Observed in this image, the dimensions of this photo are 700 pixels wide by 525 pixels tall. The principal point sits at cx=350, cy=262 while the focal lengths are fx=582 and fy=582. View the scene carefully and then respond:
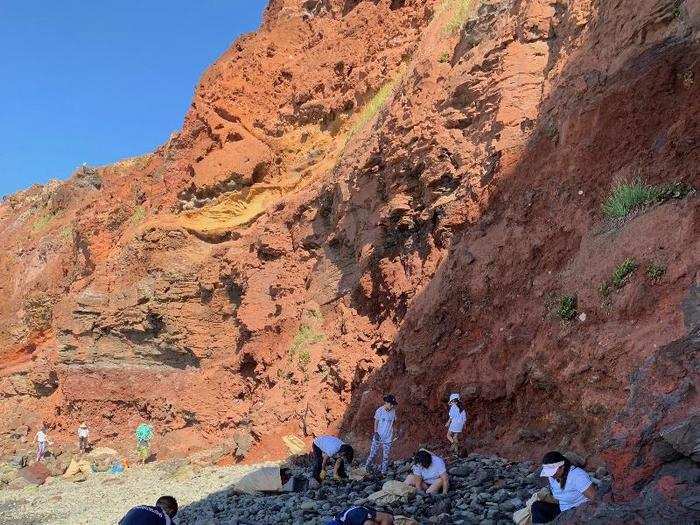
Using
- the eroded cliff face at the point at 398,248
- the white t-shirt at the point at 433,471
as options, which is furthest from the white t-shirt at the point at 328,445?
the white t-shirt at the point at 433,471

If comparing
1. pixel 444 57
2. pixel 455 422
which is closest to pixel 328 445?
pixel 455 422

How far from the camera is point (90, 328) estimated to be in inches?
778

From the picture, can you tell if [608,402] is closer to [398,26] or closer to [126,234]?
[398,26]

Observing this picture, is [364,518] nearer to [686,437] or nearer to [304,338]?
[686,437]

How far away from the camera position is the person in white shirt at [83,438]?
60.1 ft

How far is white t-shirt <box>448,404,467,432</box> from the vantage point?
8.27m

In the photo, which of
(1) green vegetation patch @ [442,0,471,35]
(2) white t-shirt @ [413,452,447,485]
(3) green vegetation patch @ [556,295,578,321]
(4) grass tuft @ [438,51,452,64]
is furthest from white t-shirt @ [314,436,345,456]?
(1) green vegetation patch @ [442,0,471,35]

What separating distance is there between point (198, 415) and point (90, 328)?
5.71 m

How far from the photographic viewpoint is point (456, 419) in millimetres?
8273

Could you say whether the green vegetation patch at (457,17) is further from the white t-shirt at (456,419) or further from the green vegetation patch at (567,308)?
the white t-shirt at (456,419)

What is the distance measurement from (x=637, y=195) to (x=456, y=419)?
3.88 meters

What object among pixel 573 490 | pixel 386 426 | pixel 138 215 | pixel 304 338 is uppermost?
pixel 138 215

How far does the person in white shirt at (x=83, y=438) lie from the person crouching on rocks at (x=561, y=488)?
55.3ft

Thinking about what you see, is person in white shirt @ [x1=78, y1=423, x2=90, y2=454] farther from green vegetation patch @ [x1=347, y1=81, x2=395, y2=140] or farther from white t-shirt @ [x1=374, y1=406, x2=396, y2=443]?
white t-shirt @ [x1=374, y1=406, x2=396, y2=443]
